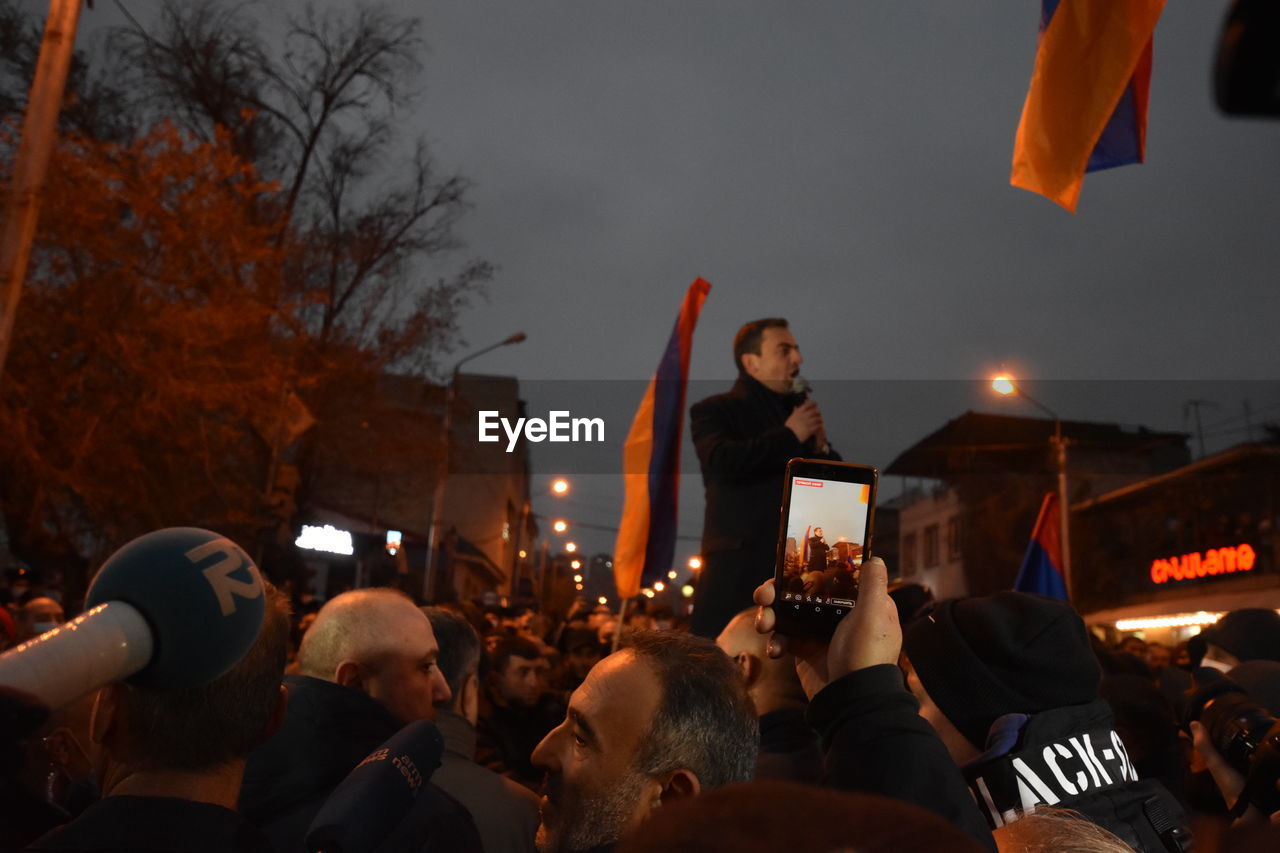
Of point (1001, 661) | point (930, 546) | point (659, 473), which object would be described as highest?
point (930, 546)

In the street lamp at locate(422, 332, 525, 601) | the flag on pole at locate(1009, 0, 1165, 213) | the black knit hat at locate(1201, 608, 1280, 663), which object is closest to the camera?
the flag on pole at locate(1009, 0, 1165, 213)

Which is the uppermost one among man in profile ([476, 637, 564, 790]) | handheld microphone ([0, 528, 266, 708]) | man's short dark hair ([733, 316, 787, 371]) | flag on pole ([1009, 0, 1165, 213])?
flag on pole ([1009, 0, 1165, 213])

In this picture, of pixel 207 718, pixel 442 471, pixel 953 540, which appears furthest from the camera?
pixel 953 540

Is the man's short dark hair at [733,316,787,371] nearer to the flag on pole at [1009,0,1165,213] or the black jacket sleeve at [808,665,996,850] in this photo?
the flag on pole at [1009,0,1165,213]

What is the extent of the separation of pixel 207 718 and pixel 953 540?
52446mm

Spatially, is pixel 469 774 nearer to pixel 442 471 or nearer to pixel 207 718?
pixel 207 718

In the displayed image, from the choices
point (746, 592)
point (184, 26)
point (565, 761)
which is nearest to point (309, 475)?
point (184, 26)

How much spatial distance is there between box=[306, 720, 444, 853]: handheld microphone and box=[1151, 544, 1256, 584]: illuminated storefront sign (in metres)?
31.9

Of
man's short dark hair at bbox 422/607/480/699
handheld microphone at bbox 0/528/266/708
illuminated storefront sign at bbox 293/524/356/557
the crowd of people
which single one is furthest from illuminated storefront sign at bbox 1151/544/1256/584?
handheld microphone at bbox 0/528/266/708

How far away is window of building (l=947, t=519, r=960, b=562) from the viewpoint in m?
51.0

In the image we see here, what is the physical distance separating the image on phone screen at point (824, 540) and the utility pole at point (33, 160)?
7504 millimetres

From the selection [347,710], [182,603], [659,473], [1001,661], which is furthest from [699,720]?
[659,473]

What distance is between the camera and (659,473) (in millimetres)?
7227

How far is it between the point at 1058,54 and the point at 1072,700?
250 cm
